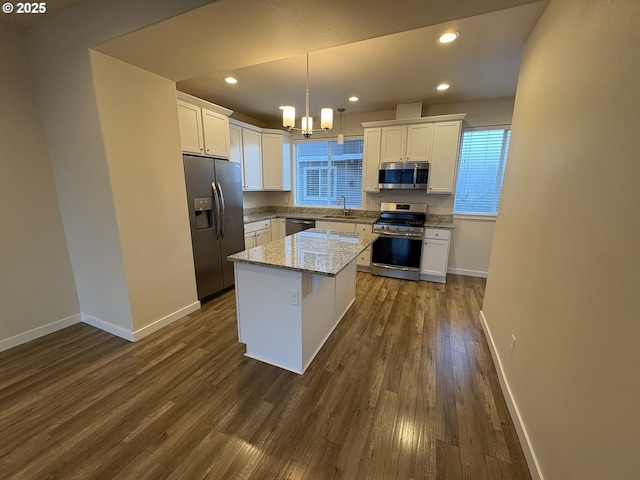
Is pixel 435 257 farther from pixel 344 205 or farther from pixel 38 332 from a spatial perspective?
pixel 38 332

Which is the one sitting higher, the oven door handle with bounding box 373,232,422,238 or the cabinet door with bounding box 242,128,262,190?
the cabinet door with bounding box 242,128,262,190

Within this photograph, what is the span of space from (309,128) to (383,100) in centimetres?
216

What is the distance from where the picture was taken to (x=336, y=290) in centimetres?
266

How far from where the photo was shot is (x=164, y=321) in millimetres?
2725

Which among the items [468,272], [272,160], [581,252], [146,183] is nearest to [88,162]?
[146,183]

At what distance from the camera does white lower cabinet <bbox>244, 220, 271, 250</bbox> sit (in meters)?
4.14

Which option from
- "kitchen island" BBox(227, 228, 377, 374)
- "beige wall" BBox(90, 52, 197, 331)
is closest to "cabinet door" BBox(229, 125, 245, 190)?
"beige wall" BBox(90, 52, 197, 331)

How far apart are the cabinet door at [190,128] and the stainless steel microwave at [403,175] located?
108 inches

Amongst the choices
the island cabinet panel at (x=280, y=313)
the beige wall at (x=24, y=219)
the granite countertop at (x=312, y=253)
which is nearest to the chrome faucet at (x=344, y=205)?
the granite countertop at (x=312, y=253)

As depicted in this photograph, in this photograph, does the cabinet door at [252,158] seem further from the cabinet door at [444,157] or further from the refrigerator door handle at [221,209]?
the cabinet door at [444,157]

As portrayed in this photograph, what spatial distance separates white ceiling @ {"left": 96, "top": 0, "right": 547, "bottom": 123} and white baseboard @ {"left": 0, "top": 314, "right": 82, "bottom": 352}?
266cm

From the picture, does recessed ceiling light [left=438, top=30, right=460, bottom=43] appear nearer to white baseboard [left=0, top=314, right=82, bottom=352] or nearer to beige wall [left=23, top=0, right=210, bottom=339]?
beige wall [left=23, top=0, right=210, bottom=339]

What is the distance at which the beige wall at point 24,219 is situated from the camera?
2209 mm

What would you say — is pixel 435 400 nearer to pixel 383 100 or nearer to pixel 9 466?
pixel 9 466
